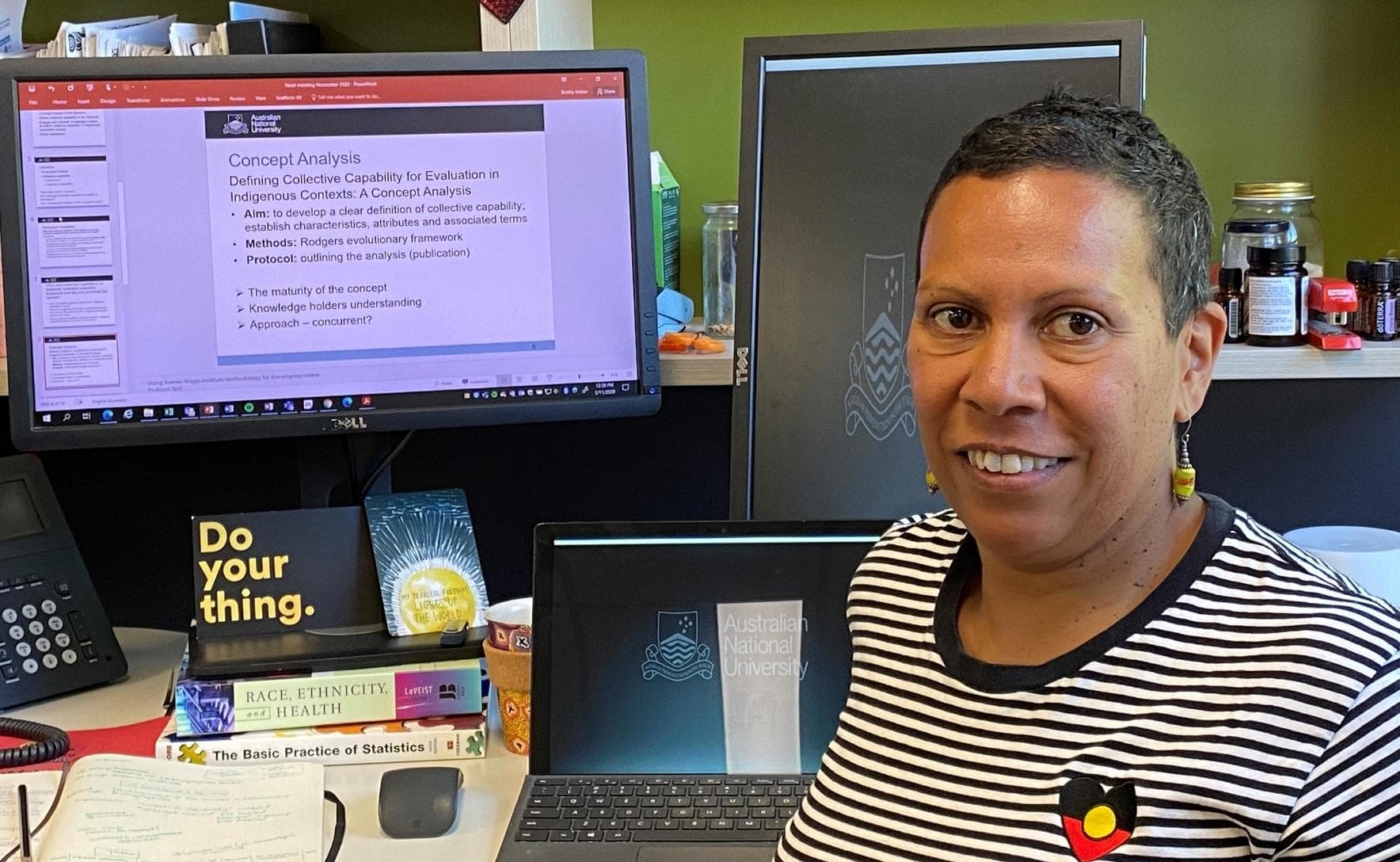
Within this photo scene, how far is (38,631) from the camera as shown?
154 cm

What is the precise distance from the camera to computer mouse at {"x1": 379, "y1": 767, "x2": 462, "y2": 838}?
4.12ft

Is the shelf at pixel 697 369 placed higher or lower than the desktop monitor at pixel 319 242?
lower

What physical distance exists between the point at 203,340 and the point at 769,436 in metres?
0.57

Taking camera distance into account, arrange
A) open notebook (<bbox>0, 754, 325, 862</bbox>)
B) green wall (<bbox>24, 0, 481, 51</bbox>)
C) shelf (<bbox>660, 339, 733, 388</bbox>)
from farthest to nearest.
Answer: green wall (<bbox>24, 0, 481, 51</bbox>)
shelf (<bbox>660, 339, 733, 388</bbox>)
open notebook (<bbox>0, 754, 325, 862</bbox>)

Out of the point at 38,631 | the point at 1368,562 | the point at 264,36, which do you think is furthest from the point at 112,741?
the point at 1368,562

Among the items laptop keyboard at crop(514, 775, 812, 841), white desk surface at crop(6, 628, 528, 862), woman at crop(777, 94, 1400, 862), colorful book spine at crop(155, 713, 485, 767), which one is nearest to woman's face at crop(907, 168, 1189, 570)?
woman at crop(777, 94, 1400, 862)

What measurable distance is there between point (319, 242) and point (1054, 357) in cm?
89

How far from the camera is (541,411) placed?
4.92ft

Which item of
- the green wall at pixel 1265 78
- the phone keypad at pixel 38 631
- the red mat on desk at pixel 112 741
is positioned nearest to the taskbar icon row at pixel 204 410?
the phone keypad at pixel 38 631

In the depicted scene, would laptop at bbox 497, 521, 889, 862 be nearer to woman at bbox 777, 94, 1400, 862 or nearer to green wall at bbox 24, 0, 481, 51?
woman at bbox 777, 94, 1400, 862

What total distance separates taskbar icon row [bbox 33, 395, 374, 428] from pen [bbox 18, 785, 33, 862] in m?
0.37

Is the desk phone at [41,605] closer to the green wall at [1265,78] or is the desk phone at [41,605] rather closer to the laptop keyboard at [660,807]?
the laptop keyboard at [660,807]

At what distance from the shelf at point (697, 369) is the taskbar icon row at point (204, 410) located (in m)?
0.31

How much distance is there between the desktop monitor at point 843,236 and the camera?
4.57 ft
